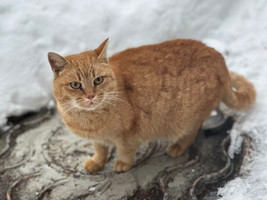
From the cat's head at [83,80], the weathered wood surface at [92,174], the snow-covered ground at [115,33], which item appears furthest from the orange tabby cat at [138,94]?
the snow-covered ground at [115,33]

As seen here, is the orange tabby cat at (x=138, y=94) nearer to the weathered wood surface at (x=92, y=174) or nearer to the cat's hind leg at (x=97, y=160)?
the cat's hind leg at (x=97, y=160)

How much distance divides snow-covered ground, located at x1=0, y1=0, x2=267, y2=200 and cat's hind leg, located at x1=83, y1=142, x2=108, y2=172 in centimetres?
106

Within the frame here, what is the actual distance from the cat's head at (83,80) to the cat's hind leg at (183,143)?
89 centimetres

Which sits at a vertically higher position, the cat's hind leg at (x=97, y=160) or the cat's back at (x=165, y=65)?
the cat's back at (x=165, y=65)

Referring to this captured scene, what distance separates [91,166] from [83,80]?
2.89 ft

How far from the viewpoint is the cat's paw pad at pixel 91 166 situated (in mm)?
2720

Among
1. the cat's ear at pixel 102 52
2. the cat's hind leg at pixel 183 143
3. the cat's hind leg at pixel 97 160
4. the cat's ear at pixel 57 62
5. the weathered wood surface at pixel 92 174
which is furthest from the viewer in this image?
the cat's hind leg at pixel 183 143

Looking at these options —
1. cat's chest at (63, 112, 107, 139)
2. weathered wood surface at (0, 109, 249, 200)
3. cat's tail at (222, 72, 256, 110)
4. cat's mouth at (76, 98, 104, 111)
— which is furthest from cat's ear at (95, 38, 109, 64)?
cat's tail at (222, 72, 256, 110)

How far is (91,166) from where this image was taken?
2.72 m

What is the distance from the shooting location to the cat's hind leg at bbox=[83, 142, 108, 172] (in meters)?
2.71

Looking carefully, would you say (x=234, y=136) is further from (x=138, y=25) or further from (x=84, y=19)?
(x=84, y=19)

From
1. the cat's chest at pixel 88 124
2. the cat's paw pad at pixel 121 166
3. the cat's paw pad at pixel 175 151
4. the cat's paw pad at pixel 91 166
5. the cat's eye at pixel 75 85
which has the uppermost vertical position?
the cat's eye at pixel 75 85

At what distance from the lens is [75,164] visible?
9.31 feet

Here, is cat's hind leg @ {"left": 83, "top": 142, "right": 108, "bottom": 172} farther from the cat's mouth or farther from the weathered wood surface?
the cat's mouth
